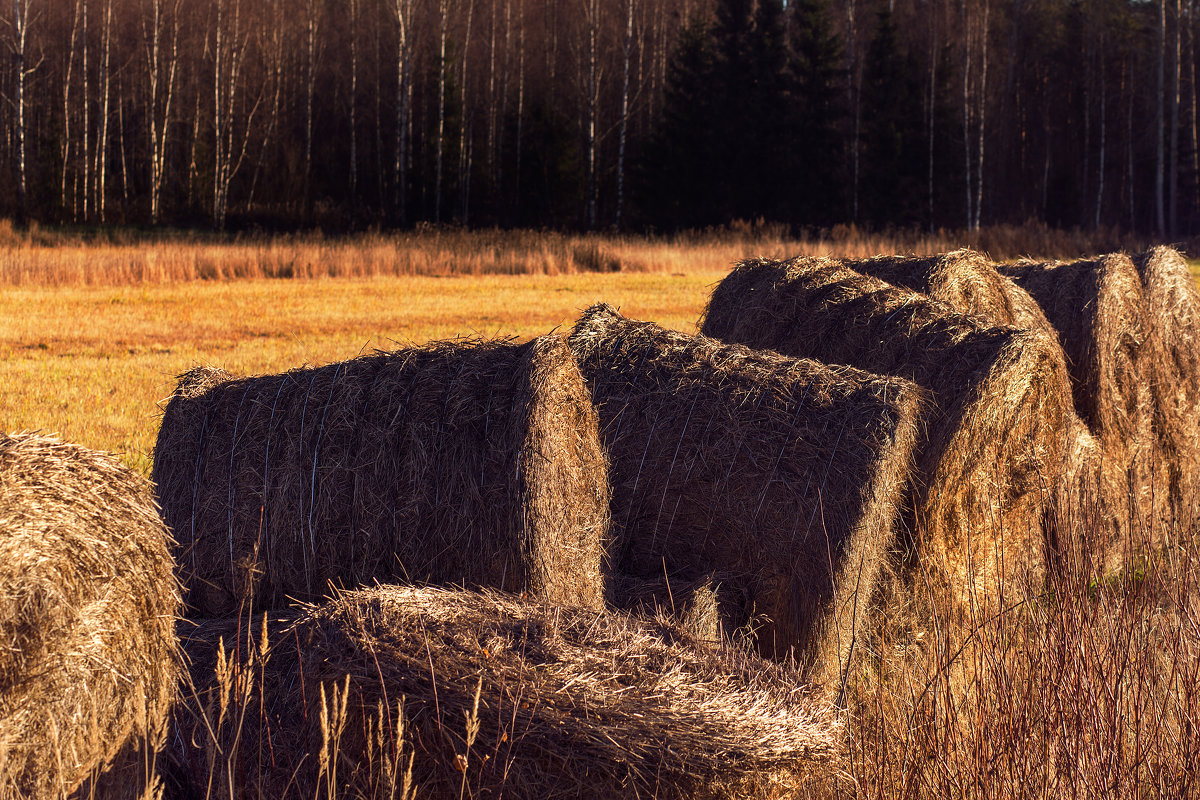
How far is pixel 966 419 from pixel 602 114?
45.3 metres

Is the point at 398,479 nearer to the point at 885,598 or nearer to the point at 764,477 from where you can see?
the point at 764,477

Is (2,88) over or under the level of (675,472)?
over

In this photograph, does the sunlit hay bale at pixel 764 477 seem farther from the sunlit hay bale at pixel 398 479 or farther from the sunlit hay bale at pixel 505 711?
the sunlit hay bale at pixel 505 711

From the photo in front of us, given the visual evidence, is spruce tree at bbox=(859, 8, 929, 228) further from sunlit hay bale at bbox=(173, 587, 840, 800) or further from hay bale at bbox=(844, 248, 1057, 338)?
sunlit hay bale at bbox=(173, 587, 840, 800)

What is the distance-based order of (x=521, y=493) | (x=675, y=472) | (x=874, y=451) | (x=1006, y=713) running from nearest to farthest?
(x=1006, y=713)
(x=521, y=493)
(x=874, y=451)
(x=675, y=472)

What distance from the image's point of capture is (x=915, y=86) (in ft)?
141

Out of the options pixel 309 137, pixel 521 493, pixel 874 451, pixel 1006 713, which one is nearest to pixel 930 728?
pixel 1006 713

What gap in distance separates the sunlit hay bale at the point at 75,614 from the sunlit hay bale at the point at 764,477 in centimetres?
248

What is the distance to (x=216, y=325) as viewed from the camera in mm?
15648

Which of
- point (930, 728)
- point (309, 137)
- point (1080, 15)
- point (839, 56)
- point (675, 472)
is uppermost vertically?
point (1080, 15)

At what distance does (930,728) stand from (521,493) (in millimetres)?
1993

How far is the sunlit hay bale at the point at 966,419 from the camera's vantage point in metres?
5.56

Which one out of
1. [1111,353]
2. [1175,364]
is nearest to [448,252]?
[1175,364]

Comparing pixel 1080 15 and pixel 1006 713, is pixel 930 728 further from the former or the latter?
pixel 1080 15
